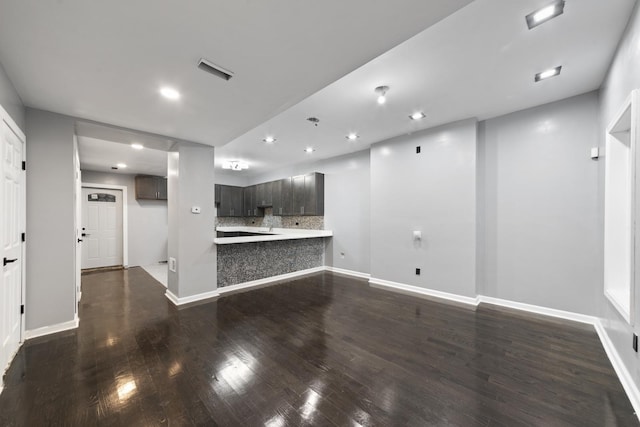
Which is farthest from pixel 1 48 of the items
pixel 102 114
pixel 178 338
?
pixel 178 338

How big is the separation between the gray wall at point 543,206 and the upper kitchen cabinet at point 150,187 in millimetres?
7719

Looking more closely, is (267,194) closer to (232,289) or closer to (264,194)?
(264,194)

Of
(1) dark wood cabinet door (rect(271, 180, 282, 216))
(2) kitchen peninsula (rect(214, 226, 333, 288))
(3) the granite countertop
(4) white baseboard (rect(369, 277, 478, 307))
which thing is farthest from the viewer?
(1) dark wood cabinet door (rect(271, 180, 282, 216))

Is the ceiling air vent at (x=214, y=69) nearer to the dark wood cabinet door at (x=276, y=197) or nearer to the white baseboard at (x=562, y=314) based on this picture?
the white baseboard at (x=562, y=314)

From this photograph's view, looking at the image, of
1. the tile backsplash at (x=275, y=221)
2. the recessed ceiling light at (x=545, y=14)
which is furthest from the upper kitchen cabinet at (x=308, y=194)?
the recessed ceiling light at (x=545, y=14)

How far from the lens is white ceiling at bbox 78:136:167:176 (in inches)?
175

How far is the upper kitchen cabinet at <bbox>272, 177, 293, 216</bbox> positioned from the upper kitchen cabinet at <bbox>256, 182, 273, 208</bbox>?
15 cm

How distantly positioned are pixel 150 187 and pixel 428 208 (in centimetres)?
715

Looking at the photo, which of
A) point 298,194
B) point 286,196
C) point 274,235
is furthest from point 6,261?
point 286,196

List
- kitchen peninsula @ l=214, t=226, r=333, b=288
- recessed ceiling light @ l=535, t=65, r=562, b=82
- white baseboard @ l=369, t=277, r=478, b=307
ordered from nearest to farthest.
Answer: recessed ceiling light @ l=535, t=65, r=562, b=82 → white baseboard @ l=369, t=277, r=478, b=307 → kitchen peninsula @ l=214, t=226, r=333, b=288

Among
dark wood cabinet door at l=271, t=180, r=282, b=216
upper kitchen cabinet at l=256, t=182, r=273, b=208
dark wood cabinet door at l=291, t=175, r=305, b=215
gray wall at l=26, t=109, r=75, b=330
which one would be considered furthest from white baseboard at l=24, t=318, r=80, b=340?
upper kitchen cabinet at l=256, t=182, r=273, b=208

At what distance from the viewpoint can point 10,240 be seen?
220cm

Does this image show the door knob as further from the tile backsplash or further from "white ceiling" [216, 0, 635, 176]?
the tile backsplash

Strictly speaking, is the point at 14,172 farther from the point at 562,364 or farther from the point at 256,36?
the point at 562,364
